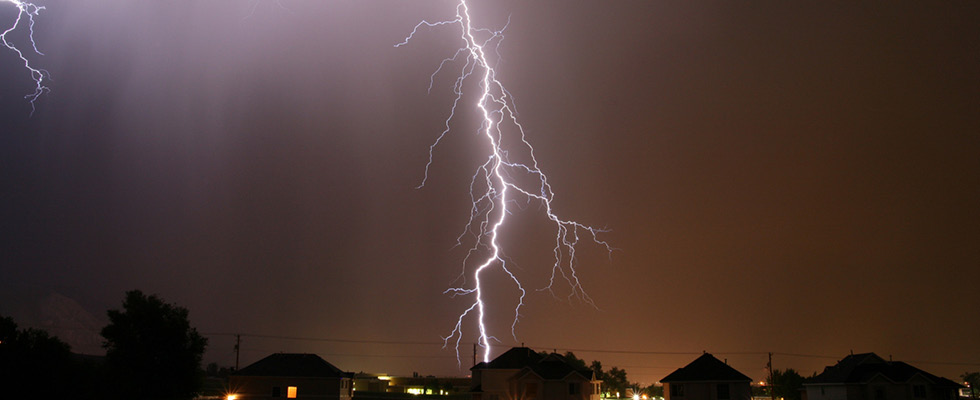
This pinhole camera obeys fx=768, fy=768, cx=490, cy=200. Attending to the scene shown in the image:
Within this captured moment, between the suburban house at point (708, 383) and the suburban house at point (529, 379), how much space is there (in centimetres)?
409

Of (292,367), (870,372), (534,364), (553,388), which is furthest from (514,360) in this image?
(870,372)

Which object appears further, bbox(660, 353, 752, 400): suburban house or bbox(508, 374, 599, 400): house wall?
bbox(508, 374, 599, 400): house wall

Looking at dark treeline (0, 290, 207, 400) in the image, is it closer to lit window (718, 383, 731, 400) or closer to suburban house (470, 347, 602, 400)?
suburban house (470, 347, 602, 400)

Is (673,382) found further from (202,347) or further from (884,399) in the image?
(202,347)

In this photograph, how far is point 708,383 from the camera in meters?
35.3

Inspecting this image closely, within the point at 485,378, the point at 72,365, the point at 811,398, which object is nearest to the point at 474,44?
the point at 485,378

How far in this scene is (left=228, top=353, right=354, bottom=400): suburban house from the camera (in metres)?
35.5

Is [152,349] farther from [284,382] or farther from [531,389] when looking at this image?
[531,389]

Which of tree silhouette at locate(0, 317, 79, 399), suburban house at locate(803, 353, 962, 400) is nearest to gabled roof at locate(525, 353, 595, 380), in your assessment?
suburban house at locate(803, 353, 962, 400)

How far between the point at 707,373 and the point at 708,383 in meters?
0.57

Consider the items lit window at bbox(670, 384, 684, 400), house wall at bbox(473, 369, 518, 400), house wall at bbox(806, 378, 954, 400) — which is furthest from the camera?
house wall at bbox(473, 369, 518, 400)

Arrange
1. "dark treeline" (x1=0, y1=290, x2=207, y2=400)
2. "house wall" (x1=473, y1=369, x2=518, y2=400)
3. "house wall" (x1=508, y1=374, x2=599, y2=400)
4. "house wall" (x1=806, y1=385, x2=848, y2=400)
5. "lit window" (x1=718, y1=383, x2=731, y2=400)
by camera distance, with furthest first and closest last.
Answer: "house wall" (x1=473, y1=369, x2=518, y2=400)
"house wall" (x1=508, y1=374, x2=599, y2=400)
"house wall" (x1=806, y1=385, x2=848, y2=400)
"lit window" (x1=718, y1=383, x2=731, y2=400)
"dark treeline" (x1=0, y1=290, x2=207, y2=400)

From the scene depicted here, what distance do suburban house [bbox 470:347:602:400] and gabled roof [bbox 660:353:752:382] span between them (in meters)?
4.07

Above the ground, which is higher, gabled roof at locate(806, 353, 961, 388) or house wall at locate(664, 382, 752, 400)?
gabled roof at locate(806, 353, 961, 388)
